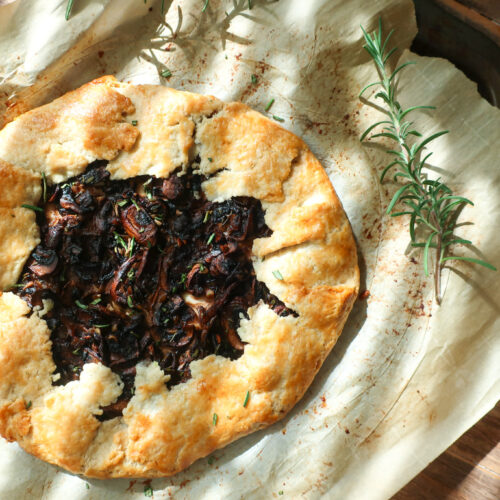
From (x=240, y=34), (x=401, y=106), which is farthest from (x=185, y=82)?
(x=401, y=106)

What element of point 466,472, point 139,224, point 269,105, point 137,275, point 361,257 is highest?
point 269,105

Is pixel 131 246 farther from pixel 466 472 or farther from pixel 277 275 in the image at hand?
pixel 466 472

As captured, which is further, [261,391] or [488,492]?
[488,492]

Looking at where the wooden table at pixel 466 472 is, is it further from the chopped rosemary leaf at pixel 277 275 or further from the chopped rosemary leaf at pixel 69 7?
the chopped rosemary leaf at pixel 69 7

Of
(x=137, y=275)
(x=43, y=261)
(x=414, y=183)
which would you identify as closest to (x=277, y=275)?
(x=137, y=275)

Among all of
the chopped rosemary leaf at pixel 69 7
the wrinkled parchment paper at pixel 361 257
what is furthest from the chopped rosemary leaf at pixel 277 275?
the chopped rosemary leaf at pixel 69 7

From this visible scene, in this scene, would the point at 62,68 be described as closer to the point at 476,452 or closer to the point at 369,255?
the point at 369,255
